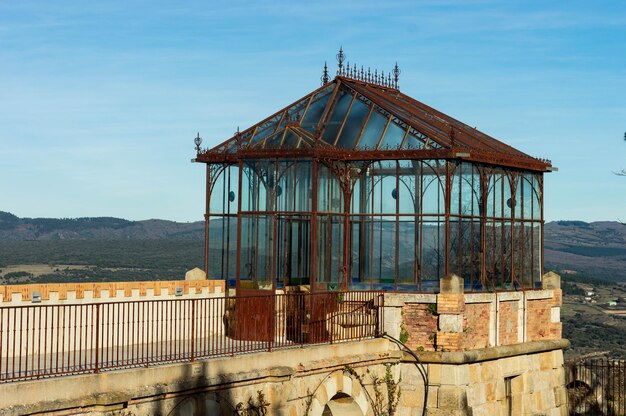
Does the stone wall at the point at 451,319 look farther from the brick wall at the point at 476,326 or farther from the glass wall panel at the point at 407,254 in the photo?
the glass wall panel at the point at 407,254

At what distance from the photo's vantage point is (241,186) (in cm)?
2623

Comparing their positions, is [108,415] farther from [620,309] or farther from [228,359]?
[620,309]

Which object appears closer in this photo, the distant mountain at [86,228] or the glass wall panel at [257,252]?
the glass wall panel at [257,252]

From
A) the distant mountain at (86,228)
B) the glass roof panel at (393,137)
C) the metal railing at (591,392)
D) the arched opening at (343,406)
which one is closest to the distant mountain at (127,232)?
the distant mountain at (86,228)

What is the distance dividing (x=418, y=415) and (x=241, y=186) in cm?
638

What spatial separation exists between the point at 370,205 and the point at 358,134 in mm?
1660

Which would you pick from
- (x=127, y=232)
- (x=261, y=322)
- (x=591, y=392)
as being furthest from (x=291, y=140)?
(x=127, y=232)

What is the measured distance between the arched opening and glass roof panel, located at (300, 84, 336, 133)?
22.1 feet

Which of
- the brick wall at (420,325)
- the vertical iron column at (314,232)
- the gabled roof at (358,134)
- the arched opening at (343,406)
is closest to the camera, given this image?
the arched opening at (343,406)

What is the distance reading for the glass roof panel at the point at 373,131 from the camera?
2634 centimetres

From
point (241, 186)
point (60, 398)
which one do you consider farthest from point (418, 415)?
point (60, 398)

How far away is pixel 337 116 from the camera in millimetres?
27516

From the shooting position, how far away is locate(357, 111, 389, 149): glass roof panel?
1037 inches

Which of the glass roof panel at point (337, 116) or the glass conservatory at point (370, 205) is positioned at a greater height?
the glass roof panel at point (337, 116)
